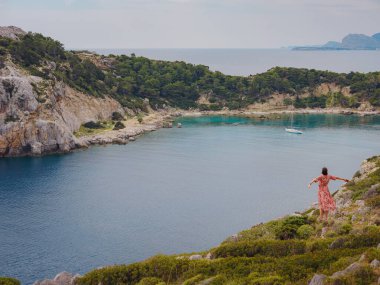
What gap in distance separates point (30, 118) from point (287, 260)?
295ft

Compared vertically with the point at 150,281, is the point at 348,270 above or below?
above

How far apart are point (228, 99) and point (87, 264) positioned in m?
134

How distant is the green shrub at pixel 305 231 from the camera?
3419 cm

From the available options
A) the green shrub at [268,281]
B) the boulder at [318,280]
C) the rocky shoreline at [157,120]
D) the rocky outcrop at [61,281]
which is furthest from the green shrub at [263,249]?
the rocky shoreline at [157,120]

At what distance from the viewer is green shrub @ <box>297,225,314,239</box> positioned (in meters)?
34.2

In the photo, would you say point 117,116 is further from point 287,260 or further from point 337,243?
point 287,260

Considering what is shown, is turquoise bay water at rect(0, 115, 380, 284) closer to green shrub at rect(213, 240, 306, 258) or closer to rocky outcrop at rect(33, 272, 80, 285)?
rocky outcrop at rect(33, 272, 80, 285)

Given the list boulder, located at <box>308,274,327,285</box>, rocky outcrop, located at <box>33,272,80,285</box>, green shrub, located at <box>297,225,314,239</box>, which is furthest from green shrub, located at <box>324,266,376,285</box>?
rocky outcrop, located at <box>33,272,80,285</box>

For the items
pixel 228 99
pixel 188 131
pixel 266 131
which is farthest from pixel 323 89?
pixel 188 131

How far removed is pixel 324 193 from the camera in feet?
96.6

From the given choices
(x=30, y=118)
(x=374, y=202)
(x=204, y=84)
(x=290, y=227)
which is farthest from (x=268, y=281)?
(x=204, y=84)

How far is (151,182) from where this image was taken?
86.4 metres

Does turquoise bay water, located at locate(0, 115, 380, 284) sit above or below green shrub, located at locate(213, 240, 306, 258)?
below

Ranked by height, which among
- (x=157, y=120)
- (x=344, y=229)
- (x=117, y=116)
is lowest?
(x=157, y=120)
